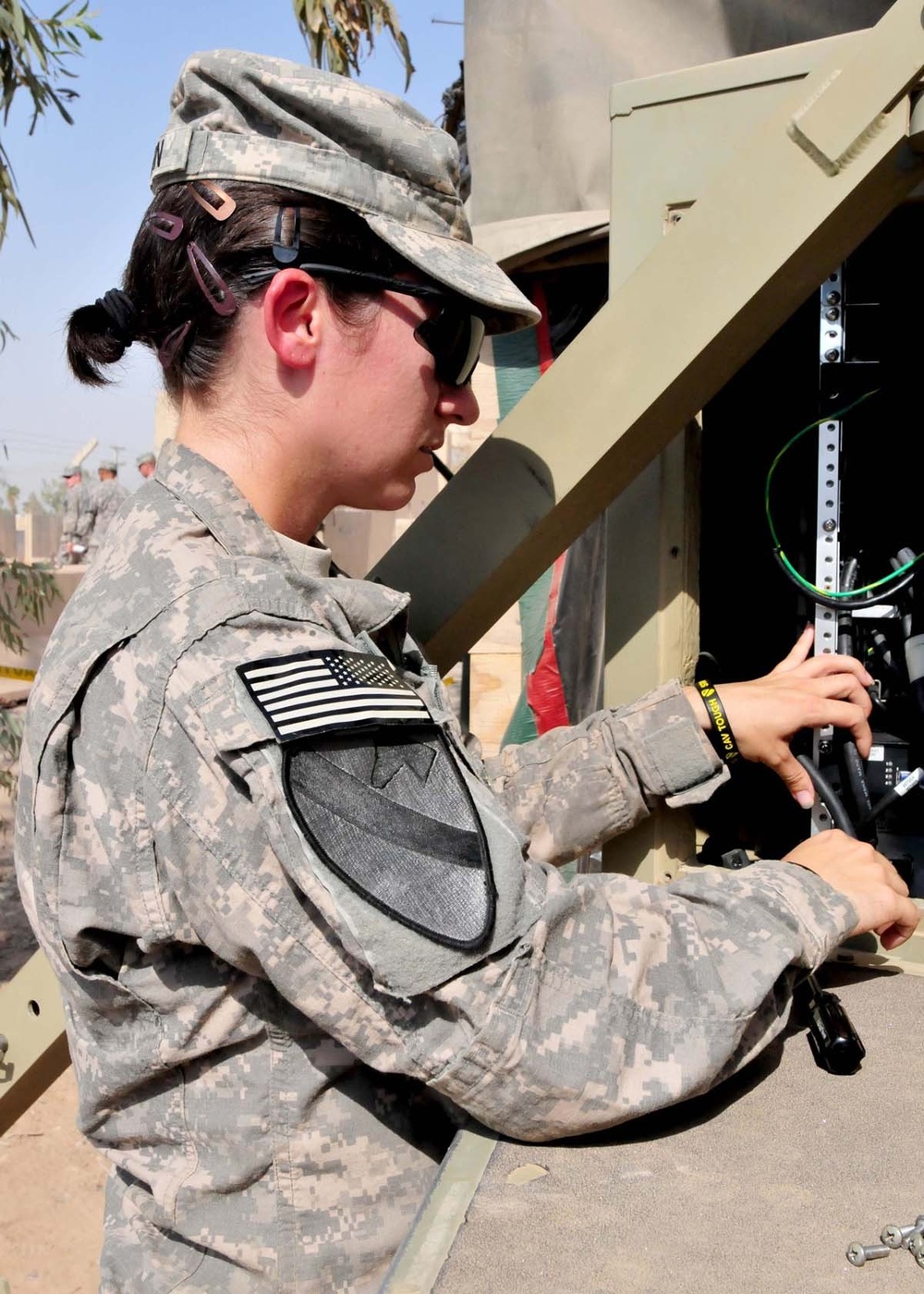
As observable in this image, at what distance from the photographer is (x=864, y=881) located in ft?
4.20

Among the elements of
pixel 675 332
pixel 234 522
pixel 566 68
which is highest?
pixel 566 68

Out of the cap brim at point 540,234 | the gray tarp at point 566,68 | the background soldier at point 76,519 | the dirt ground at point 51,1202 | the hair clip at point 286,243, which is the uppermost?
the gray tarp at point 566,68

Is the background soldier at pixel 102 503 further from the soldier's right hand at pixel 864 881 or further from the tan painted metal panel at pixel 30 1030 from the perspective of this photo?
the soldier's right hand at pixel 864 881

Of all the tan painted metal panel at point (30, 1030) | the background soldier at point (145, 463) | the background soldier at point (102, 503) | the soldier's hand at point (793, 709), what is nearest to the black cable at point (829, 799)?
the soldier's hand at point (793, 709)

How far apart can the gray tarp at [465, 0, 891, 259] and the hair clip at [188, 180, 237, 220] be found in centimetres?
127

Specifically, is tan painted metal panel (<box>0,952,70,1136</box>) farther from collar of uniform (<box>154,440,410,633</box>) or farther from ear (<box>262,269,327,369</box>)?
ear (<box>262,269,327,369</box>)

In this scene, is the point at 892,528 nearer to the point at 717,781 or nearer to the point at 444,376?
the point at 717,781

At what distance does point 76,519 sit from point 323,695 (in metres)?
13.7

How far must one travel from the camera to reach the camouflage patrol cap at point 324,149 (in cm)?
123

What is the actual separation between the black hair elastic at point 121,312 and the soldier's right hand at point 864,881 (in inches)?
Answer: 39.6

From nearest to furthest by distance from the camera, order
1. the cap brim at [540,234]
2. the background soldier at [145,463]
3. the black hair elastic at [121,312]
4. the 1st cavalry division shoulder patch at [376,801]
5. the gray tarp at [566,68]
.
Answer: the 1st cavalry division shoulder patch at [376,801] < the black hair elastic at [121,312] < the gray tarp at [566,68] < the cap brim at [540,234] < the background soldier at [145,463]

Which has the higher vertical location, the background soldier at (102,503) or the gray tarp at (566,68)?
the gray tarp at (566,68)

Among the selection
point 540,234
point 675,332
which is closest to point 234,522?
point 675,332

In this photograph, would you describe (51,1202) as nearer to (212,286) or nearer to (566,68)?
(212,286)
